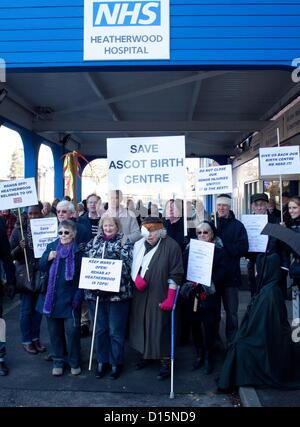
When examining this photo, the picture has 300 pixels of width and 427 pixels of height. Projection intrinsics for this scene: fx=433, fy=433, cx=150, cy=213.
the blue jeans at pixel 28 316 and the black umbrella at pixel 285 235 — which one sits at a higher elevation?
the black umbrella at pixel 285 235

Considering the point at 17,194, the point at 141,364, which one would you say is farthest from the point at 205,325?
the point at 17,194

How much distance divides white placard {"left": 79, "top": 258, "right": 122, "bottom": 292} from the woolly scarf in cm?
15

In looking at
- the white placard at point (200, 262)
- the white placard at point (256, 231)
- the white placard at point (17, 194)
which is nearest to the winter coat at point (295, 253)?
the white placard at point (256, 231)

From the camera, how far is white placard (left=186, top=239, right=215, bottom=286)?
181 inches

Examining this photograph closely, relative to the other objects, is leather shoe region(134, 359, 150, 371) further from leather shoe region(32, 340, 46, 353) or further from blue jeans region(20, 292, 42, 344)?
blue jeans region(20, 292, 42, 344)

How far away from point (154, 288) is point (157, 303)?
0.16 meters

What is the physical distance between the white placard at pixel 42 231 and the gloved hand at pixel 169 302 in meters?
1.54

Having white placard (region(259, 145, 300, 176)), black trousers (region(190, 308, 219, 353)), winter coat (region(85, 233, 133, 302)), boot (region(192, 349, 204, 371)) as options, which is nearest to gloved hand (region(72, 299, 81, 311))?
winter coat (region(85, 233, 133, 302))

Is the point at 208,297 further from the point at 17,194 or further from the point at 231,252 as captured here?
the point at 17,194

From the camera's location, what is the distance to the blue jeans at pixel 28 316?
17.3ft

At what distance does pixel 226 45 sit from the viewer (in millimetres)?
5457

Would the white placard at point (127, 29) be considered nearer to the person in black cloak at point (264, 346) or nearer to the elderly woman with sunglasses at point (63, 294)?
the elderly woman with sunglasses at point (63, 294)
